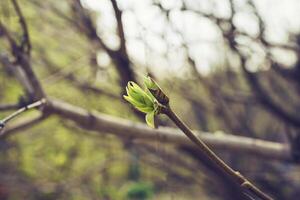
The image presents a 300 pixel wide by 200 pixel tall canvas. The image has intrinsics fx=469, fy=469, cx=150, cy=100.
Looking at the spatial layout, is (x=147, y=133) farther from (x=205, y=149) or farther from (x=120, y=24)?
(x=205, y=149)

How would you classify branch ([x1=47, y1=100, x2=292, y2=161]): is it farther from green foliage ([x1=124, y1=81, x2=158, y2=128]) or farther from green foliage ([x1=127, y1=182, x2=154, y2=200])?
green foliage ([x1=127, y1=182, x2=154, y2=200])

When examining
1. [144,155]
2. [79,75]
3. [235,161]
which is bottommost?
[235,161]

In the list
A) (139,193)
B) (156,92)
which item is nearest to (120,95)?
(139,193)

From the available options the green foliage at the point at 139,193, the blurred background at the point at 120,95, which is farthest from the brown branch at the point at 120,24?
the green foliage at the point at 139,193

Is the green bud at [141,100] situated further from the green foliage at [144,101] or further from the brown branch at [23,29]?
the brown branch at [23,29]

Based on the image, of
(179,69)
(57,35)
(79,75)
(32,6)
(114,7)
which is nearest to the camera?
(114,7)

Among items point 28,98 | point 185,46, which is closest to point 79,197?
point 185,46

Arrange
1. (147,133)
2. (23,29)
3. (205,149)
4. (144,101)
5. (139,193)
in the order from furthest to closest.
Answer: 1. (139,193)
2. (147,133)
3. (23,29)
4. (144,101)
5. (205,149)

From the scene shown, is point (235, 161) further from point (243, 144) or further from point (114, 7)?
point (114, 7)

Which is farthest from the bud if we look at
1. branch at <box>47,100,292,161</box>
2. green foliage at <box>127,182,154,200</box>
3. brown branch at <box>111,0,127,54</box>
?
green foliage at <box>127,182,154,200</box>

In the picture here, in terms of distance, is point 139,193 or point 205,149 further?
point 139,193
